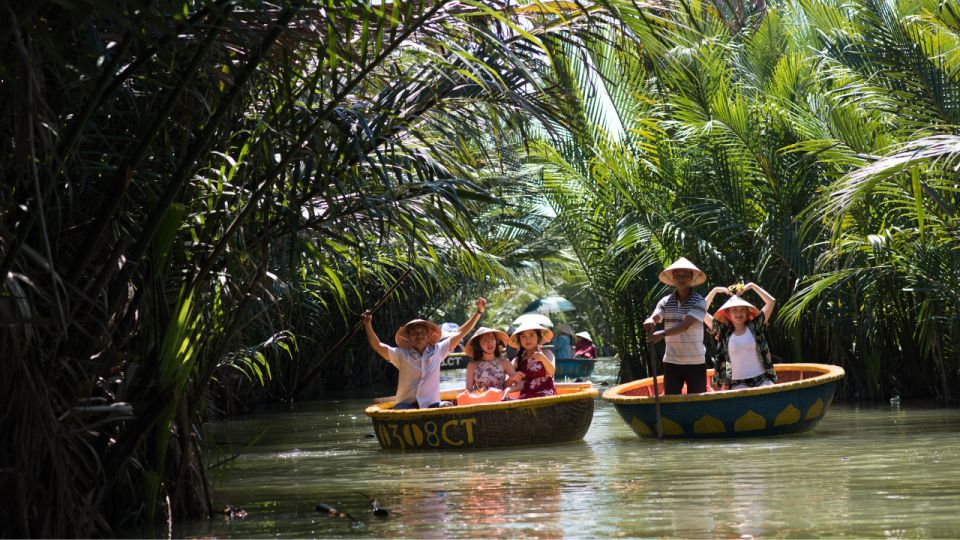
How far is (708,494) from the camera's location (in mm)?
7699

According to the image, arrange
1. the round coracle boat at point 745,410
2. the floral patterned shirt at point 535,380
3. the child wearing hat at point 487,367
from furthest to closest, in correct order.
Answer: the child wearing hat at point 487,367 < the floral patterned shirt at point 535,380 < the round coracle boat at point 745,410

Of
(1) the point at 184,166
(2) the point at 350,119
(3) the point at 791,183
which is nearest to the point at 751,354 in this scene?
(3) the point at 791,183

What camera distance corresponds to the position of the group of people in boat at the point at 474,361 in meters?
12.1

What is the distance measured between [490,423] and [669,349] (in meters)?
1.97

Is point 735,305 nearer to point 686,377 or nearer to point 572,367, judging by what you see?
point 686,377

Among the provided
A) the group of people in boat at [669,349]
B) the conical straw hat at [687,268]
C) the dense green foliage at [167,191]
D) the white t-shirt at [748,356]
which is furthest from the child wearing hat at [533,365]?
the dense green foliage at [167,191]

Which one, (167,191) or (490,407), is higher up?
(167,191)

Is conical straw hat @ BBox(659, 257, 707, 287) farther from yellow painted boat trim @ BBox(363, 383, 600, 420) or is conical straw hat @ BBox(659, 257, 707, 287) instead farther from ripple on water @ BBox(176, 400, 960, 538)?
ripple on water @ BBox(176, 400, 960, 538)

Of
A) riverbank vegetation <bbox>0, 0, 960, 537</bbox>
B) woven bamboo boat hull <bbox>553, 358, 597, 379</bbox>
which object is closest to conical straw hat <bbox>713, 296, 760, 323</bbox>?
riverbank vegetation <bbox>0, 0, 960, 537</bbox>

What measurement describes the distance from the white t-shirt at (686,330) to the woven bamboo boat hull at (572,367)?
16.3 metres

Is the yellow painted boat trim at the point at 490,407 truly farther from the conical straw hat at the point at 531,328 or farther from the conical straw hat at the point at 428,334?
the conical straw hat at the point at 531,328

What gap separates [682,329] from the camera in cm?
1174

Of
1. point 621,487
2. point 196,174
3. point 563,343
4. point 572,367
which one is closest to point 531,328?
point 621,487

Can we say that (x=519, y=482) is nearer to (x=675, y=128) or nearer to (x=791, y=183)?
(x=791, y=183)
